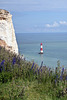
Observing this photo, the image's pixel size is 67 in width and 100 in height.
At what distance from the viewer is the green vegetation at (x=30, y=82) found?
5391 millimetres

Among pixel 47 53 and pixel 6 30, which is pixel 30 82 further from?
pixel 47 53

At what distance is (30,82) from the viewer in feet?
20.5

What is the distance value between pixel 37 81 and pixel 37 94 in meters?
0.73

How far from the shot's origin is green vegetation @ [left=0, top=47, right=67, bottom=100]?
5391 millimetres

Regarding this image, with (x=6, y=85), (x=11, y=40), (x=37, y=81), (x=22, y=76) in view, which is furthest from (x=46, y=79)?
(x=11, y=40)

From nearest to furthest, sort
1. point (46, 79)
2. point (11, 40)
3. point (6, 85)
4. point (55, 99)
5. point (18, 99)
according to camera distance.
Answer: point (18, 99) < point (55, 99) < point (6, 85) < point (46, 79) < point (11, 40)

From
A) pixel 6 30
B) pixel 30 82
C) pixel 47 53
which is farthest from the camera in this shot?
pixel 47 53

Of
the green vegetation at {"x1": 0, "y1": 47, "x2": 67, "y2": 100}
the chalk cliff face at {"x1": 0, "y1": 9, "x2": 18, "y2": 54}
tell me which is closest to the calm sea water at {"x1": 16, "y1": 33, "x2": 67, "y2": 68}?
the green vegetation at {"x1": 0, "y1": 47, "x2": 67, "y2": 100}

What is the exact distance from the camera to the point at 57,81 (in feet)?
20.7

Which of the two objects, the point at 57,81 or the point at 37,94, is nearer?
the point at 37,94

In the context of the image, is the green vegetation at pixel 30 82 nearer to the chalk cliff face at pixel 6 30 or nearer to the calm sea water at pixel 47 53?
the calm sea water at pixel 47 53

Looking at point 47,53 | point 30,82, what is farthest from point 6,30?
point 47,53

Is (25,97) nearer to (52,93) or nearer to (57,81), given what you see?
(52,93)

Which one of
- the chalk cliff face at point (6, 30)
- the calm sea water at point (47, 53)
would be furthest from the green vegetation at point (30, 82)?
the chalk cliff face at point (6, 30)
